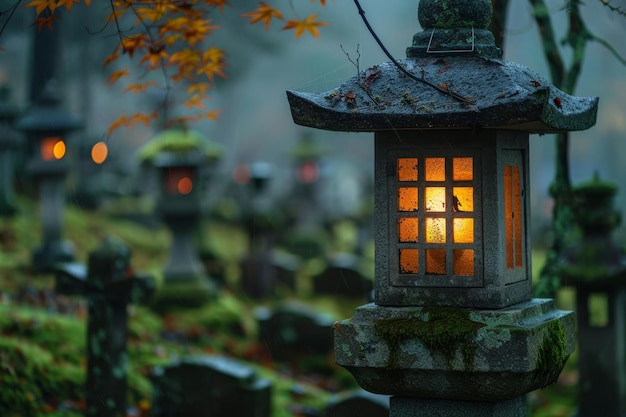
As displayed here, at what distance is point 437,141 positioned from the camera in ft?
18.5

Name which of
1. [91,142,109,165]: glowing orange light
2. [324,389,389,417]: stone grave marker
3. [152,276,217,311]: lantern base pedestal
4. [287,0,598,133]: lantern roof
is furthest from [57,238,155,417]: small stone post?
[91,142,109,165]: glowing orange light

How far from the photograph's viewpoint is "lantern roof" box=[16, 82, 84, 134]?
16.9 m

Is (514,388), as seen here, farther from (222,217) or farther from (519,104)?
(222,217)

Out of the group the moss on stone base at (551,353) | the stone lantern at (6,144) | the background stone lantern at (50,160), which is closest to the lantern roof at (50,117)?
the background stone lantern at (50,160)

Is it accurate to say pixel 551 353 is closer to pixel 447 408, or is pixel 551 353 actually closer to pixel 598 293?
pixel 447 408

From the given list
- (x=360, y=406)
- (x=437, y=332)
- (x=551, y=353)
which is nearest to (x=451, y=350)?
(x=437, y=332)

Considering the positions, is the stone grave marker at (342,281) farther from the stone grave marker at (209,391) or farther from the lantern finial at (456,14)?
the lantern finial at (456,14)

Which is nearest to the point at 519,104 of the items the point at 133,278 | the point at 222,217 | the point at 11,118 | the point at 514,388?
the point at 514,388

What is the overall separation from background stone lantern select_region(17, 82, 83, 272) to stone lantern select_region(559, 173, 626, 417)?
368 inches

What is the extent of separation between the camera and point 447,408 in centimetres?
572

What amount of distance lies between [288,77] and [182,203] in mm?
22330

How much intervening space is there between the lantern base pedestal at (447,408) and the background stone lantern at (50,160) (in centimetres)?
1200

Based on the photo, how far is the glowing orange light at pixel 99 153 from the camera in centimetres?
2473

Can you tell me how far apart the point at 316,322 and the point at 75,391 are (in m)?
5.47
